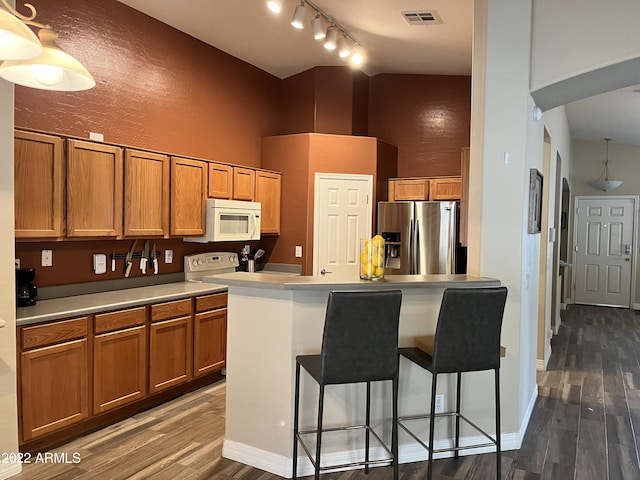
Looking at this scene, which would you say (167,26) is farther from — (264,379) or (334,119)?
(264,379)

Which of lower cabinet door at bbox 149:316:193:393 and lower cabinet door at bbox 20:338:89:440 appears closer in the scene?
lower cabinet door at bbox 20:338:89:440

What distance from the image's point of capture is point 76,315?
3230mm

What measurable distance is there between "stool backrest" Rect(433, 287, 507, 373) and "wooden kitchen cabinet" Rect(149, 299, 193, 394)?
7.14 feet

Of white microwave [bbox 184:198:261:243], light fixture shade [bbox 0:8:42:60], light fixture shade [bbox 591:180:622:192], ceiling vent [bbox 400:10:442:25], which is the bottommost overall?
white microwave [bbox 184:198:261:243]

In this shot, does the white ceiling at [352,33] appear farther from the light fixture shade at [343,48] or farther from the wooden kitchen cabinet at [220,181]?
the wooden kitchen cabinet at [220,181]

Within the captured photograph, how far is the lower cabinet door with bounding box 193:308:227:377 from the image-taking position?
4242 mm

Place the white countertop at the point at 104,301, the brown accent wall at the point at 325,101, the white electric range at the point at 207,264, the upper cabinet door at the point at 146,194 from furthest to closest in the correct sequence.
A: the brown accent wall at the point at 325,101 < the white electric range at the point at 207,264 < the upper cabinet door at the point at 146,194 < the white countertop at the point at 104,301

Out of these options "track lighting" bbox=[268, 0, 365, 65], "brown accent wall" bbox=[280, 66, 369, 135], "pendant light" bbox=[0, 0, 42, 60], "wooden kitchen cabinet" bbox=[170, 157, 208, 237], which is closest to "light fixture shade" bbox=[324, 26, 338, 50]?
"track lighting" bbox=[268, 0, 365, 65]

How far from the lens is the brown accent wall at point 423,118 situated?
607 centimetres

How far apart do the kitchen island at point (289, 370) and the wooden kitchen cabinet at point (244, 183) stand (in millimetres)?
2146

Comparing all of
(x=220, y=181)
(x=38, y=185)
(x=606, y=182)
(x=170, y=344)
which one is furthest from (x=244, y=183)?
(x=606, y=182)

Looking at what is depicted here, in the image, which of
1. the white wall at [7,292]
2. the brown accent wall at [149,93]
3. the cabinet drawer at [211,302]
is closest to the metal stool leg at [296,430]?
the white wall at [7,292]

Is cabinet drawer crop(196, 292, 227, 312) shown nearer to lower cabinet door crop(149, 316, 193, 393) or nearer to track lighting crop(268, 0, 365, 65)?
lower cabinet door crop(149, 316, 193, 393)

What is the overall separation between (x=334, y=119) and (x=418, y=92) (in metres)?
1.13
